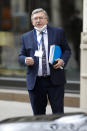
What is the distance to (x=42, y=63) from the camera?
5.59 m

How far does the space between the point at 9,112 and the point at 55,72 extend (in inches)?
140

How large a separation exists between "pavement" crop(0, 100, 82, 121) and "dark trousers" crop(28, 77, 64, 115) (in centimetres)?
265

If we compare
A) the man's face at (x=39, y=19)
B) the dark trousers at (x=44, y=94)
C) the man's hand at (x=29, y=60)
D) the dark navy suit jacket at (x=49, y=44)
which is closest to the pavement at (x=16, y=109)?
the dark trousers at (x=44, y=94)

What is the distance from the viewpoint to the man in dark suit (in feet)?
18.3

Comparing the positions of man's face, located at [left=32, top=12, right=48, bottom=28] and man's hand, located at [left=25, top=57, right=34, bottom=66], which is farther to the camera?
man's face, located at [left=32, top=12, right=48, bottom=28]

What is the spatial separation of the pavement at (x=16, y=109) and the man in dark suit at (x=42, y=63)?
107 inches

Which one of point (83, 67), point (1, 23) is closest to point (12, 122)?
point (83, 67)

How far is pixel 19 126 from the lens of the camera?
2828 millimetres

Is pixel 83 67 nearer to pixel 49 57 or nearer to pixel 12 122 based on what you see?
pixel 49 57

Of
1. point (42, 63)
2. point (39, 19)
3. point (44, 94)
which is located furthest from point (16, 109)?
point (39, 19)

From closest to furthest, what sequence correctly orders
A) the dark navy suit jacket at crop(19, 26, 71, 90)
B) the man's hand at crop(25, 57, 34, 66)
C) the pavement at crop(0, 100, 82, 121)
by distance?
1. the man's hand at crop(25, 57, 34, 66)
2. the dark navy suit jacket at crop(19, 26, 71, 90)
3. the pavement at crop(0, 100, 82, 121)

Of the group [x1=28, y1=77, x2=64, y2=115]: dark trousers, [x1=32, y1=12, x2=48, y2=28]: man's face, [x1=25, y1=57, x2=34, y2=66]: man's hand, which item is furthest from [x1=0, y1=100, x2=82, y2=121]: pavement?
[x1=32, y1=12, x2=48, y2=28]: man's face

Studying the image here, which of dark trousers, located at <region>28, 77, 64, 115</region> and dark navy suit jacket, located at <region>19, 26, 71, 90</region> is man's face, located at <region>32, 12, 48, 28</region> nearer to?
dark navy suit jacket, located at <region>19, 26, 71, 90</region>

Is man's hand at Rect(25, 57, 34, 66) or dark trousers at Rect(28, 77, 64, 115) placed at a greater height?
man's hand at Rect(25, 57, 34, 66)
